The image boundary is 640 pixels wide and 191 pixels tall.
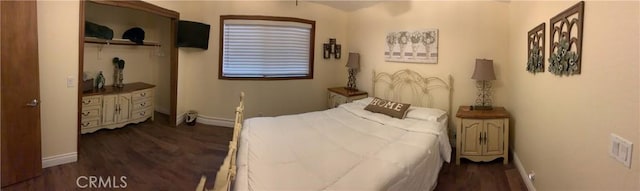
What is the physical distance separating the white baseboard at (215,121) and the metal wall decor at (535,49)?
158 inches

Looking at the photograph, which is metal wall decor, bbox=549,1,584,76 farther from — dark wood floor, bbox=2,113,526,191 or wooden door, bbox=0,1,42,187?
wooden door, bbox=0,1,42,187

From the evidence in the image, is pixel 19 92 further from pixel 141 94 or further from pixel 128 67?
pixel 128 67

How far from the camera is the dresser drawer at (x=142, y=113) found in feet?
16.0

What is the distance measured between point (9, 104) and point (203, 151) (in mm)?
1749

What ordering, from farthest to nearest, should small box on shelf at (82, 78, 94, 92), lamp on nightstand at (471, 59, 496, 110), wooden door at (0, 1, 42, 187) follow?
small box on shelf at (82, 78, 94, 92), lamp on nightstand at (471, 59, 496, 110), wooden door at (0, 1, 42, 187)

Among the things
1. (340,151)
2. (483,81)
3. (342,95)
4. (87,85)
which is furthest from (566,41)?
(87,85)

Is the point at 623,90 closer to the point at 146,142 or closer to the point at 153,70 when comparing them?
the point at 146,142

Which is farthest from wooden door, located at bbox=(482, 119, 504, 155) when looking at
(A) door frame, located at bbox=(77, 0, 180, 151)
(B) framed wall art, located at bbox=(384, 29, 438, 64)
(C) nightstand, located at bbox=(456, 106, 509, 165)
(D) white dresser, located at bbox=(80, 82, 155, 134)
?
(D) white dresser, located at bbox=(80, 82, 155, 134)

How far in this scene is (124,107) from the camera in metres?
4.69

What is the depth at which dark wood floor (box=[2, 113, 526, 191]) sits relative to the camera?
288cm

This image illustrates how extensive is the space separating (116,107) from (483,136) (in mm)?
4696

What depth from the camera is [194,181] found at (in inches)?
116

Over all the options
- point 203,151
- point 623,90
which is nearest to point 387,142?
point 623,90

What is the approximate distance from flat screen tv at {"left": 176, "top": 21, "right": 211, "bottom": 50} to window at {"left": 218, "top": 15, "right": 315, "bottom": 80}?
291 millimetres
